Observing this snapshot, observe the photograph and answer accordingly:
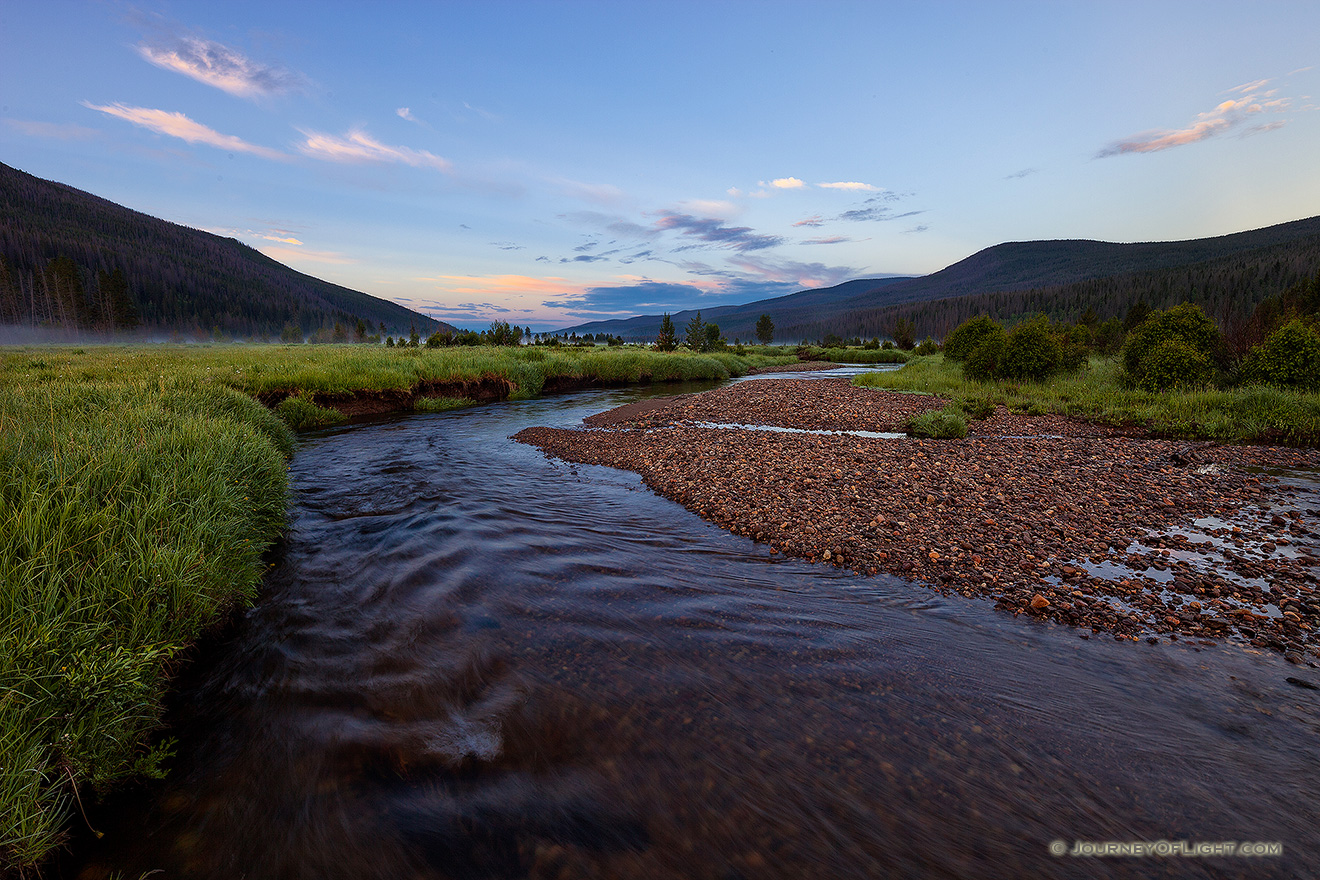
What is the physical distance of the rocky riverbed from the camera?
19.7 feet

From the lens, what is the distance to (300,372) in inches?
838

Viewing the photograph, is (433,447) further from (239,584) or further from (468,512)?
(239,584)

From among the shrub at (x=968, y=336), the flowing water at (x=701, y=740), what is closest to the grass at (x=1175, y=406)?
the shrub at (x=968, y=336)

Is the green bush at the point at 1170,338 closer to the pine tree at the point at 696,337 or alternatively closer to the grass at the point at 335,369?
the grass at the point at 335,369

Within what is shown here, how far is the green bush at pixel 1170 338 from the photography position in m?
20.5

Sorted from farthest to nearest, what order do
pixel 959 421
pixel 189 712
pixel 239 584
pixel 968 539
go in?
pixel 959 421 < pixel 968 539 < pixel 239 584 < pixel 189 712

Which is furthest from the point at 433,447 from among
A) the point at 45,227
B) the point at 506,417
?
the point at 45,227

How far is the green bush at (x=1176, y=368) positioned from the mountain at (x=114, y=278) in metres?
109

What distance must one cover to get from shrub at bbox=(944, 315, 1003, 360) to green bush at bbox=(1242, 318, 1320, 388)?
1485 cm

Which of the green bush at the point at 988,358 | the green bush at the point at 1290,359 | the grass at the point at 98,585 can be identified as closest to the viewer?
the grass at the point at 98,585

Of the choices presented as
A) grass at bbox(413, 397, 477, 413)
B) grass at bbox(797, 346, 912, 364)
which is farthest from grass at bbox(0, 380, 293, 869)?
grass at bbox(797, 346, 912, 364)

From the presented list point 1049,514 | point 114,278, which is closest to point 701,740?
point 1049,514

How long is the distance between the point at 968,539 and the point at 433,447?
14.4 meters

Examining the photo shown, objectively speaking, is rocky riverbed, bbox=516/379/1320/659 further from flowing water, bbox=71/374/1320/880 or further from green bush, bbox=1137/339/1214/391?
green bush, bbox=1137/339/1214/391
